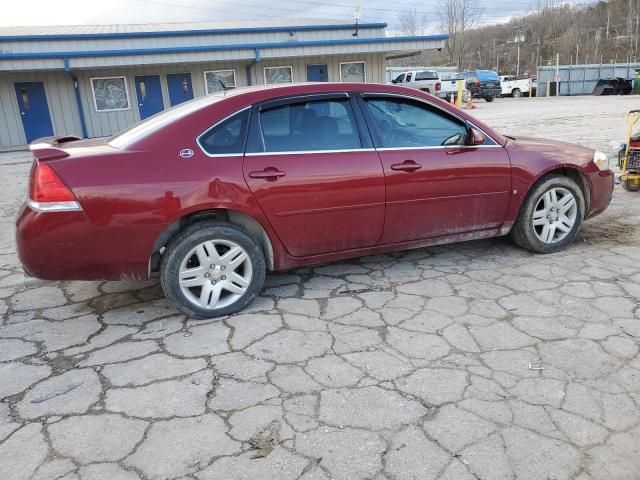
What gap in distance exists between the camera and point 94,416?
2506 mm

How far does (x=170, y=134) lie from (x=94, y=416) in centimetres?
179

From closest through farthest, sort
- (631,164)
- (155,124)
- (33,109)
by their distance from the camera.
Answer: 1. (155,124)
2. (631,164)
3. (33,109)

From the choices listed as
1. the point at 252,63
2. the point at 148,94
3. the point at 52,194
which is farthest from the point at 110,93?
the point at 52,194

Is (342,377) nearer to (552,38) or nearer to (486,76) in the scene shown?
(486,76)

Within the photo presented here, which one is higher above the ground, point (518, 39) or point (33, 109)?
point (518, 39)

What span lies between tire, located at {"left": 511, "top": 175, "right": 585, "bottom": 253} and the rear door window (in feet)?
5.70

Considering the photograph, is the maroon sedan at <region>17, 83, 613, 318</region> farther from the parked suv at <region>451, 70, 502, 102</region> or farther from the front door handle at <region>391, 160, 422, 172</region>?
the parked suv at <region>451, 70, 502, 102</region>

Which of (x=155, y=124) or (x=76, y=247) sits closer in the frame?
(x=76, y=247)

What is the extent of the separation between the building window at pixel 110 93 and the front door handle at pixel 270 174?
1674 cm

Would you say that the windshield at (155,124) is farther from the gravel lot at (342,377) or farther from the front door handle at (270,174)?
the gravel lot at (342,377)

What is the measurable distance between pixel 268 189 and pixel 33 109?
1720cm

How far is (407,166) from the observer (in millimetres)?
3840

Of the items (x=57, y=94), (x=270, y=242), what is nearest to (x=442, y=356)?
(x=270, y=242)

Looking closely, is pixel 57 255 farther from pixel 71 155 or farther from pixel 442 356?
pixel 442 356
